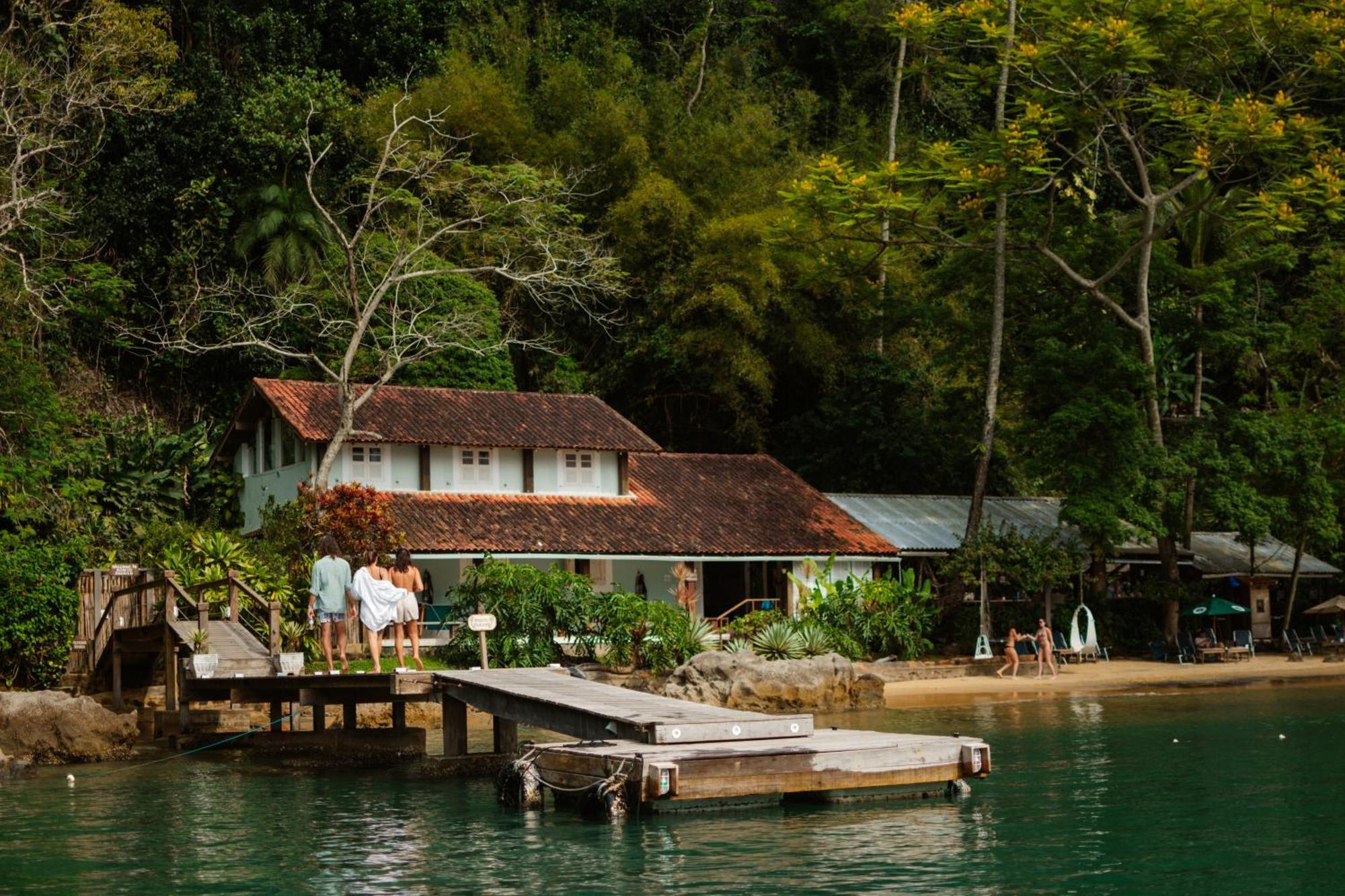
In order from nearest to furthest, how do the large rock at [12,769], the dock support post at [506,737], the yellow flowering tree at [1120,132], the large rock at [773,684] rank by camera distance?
the large rock at [12,769]
the dock support post at [506,737]
the large rock at [773,684]
the yellow flowering tree at [1120,132]

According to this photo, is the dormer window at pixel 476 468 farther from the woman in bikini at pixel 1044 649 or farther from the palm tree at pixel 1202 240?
the palm tree at pixel 1202 240

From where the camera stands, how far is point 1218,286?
3894cm

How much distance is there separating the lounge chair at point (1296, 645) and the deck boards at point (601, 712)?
87.9ft

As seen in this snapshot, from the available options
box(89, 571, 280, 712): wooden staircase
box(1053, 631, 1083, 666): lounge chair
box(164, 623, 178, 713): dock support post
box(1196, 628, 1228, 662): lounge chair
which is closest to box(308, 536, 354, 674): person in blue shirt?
box(89, 571, 280, 712): wooden staircase

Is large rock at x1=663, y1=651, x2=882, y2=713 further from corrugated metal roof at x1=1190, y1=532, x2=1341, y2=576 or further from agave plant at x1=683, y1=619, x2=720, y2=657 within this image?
corrugated metal roof at x1=1190, y1=532, x2=1341, y2=576

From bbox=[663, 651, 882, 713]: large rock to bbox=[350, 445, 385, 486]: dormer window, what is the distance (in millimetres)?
9397

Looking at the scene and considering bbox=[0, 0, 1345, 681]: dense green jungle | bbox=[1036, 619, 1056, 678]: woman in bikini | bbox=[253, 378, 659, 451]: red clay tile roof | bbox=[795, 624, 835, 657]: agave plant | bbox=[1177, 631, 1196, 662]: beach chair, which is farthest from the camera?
bbox=[1177, 631, 1196, 662]: beach chair

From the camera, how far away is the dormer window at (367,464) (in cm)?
3497

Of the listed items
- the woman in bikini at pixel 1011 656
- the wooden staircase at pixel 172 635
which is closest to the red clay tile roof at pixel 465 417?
the wooden staircase at pixel 172 635

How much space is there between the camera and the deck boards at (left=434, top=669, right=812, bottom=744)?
15758 mm

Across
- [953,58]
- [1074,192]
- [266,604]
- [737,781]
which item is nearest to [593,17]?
[953,58]

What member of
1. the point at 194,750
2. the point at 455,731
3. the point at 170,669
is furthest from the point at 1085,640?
the point at 170,669

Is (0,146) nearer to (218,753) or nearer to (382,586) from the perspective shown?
(218,753)

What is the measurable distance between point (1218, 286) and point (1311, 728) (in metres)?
17.5
